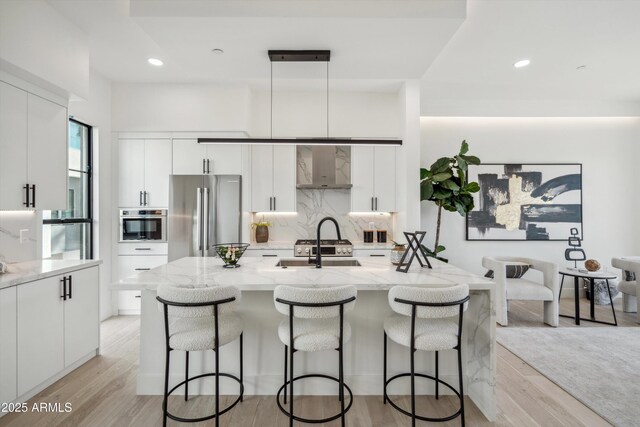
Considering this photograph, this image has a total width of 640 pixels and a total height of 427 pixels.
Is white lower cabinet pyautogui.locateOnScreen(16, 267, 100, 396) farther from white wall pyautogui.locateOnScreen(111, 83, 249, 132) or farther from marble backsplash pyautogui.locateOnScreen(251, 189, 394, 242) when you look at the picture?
marble backsplash pyautogui.locateOnScreen(251, 189, 394, 242)

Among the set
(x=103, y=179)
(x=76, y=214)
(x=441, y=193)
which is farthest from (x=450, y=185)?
(x=76, y=214)

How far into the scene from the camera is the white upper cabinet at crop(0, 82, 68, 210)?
2.43 metres

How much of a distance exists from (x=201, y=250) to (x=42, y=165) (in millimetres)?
1909

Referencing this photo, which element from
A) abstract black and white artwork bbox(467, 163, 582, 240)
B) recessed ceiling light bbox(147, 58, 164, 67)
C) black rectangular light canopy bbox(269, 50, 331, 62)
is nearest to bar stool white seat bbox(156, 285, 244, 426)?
black rectangular light canopy bbox(269, 50, 331, 62)

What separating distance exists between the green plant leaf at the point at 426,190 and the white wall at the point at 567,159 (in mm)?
864

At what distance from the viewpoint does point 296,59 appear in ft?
9.43

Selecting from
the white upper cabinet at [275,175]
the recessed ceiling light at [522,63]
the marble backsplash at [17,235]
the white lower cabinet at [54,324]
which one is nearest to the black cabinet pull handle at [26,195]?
the marble backsplash at [17,235]

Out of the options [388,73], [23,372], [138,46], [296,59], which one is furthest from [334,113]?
[23,372]

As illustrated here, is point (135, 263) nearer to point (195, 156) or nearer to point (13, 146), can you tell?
point (195, 156)

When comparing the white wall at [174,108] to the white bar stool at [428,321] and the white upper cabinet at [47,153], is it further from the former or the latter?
the white bar stool at [428,321]

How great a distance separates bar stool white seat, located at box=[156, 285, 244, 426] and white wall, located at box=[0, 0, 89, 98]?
220 centimetres

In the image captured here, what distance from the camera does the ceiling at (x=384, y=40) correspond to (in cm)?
230

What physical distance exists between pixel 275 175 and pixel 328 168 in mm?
804

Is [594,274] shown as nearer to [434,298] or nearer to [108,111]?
[434,298]
